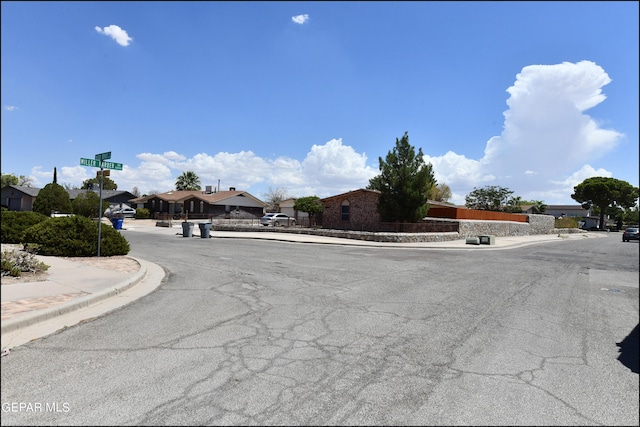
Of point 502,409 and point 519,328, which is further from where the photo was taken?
point 519,328

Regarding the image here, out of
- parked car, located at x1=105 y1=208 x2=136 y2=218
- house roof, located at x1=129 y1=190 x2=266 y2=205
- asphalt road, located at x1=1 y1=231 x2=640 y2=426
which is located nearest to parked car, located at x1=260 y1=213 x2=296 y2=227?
house roof, located at x1=129 y1=190 x2=266 y2=205

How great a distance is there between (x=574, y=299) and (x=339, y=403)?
712 centimetres

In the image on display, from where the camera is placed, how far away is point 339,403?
3.38 meters

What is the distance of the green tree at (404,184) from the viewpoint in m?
29.2

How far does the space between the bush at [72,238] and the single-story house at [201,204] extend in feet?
131

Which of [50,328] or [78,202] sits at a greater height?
[78,202]

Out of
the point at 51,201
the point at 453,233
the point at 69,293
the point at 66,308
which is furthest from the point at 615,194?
the point at 51,201

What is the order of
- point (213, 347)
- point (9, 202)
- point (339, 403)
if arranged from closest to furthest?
point (339, 403)
point (213, 347)
point (9, 202)

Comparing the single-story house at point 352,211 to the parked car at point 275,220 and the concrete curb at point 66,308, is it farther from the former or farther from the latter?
the concrete curb at point 66,308

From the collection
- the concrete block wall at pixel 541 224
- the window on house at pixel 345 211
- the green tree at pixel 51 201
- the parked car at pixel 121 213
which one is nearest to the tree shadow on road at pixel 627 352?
the window on house at pixel 345 211

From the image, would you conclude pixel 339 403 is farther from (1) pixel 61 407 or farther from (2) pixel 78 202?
(2) pixel 78 202

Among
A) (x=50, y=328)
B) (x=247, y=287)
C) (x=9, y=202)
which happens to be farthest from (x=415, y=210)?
(x=9, y=202)

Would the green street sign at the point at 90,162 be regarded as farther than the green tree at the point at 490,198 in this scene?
No

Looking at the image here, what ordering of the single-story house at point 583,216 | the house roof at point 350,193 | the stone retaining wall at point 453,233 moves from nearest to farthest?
the single-story house at point 583,216 < the stone retaining wall at point 453,233 < the house roof at point 350,193
